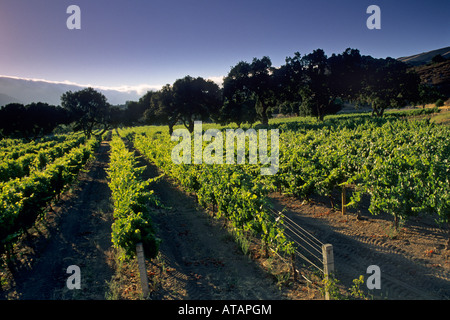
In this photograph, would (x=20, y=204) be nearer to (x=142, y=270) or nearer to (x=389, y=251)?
(x=142, y=270)

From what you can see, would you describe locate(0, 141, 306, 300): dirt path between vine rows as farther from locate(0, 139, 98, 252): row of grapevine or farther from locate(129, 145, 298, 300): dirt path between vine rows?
locate(0, 139, 98, 252): row of grapevine

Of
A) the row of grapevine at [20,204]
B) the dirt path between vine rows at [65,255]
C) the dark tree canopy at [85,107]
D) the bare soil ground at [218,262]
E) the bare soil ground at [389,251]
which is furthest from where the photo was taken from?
the dark tree canopy at [85,107]

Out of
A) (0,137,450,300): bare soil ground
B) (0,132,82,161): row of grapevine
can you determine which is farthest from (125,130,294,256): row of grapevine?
(0,132,82,161): row of grapevine

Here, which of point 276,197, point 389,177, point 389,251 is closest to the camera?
point 389,251

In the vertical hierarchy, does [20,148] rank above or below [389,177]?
above

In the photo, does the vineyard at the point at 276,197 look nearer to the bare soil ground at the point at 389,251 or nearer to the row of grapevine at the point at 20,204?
the row of grapevine at the point at 20,204

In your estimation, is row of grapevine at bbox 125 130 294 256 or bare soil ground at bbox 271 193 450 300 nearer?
bare soil ground at bbox 271 193 450 300

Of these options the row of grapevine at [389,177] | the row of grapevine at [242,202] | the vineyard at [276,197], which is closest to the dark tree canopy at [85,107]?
the vineyard at [276,197]

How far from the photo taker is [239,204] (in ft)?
26.0

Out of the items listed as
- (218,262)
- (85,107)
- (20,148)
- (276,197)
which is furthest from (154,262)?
(85,107)

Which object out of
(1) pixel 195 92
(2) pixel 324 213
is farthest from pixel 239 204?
(1) pixel 195 92

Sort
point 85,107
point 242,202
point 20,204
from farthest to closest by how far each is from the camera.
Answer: point 85,107
point 242,202
point 20,204
